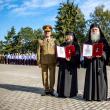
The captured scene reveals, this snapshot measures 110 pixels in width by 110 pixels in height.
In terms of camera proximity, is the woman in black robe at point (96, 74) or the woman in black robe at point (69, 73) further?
the woman in black robe at point (69, 73)

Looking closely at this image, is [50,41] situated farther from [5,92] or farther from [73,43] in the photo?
[5,92]

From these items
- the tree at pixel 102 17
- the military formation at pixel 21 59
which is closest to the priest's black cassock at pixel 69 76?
the military formation at pixel 21 59

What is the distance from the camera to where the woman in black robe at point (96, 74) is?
35.4ft

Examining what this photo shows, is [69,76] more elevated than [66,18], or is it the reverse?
[66,18]

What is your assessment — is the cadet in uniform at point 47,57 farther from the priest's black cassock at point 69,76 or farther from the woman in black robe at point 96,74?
the woman in black robe at point 96,74

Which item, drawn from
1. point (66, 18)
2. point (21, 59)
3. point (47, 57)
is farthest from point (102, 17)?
point (47, 57)

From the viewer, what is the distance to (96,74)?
10.9 metres

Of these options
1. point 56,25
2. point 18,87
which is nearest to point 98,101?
point 18,87

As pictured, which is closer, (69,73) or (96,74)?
(96,74)

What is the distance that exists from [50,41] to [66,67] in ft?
3.25

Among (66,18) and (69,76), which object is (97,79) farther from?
(66,18)

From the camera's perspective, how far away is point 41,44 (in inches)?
471

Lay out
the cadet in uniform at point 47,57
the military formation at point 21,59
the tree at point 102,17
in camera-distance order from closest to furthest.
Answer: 1. the cadet in uniform at point 47,57
2. the military formation at point 21,59
3. the tree at point 102,17

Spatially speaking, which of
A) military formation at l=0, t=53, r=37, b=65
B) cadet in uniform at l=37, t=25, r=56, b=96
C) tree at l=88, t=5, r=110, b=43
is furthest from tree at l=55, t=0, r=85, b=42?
cadet in uniform at l=37, t=25, r=56, b=96
